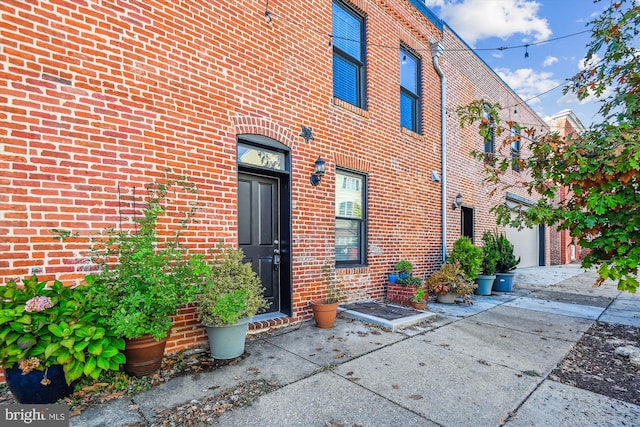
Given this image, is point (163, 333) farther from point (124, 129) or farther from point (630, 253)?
point (630, 253)

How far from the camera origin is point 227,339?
11.3 feet

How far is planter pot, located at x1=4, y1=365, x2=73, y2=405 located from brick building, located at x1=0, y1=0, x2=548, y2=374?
0.81 m

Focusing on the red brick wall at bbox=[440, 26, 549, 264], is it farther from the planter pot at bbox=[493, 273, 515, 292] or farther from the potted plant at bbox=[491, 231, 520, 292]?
the planter pot at bbox=[493, 273, 515, 292]

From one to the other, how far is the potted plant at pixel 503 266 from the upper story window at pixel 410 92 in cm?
380

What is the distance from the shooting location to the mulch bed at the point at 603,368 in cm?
294

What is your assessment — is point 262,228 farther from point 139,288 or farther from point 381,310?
point 381,310

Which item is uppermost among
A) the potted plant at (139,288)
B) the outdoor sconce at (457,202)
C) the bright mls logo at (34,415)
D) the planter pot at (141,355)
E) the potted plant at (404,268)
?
the outdoor sconce at (457,202)

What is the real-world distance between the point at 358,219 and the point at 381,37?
375cm

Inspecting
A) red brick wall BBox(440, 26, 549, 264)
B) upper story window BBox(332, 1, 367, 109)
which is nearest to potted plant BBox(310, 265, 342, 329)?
upper story window BBox(332, 1, 367, 109)

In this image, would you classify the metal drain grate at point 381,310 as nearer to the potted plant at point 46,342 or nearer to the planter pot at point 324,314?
the planter pot at point 324,314

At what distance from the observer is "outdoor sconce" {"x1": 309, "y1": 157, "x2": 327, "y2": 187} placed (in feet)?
16.3

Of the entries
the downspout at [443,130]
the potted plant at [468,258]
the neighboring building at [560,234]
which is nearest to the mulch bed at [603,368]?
the potted plant at [468,258]

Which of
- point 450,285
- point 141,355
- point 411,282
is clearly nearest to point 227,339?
point 141,355

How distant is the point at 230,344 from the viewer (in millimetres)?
3447
